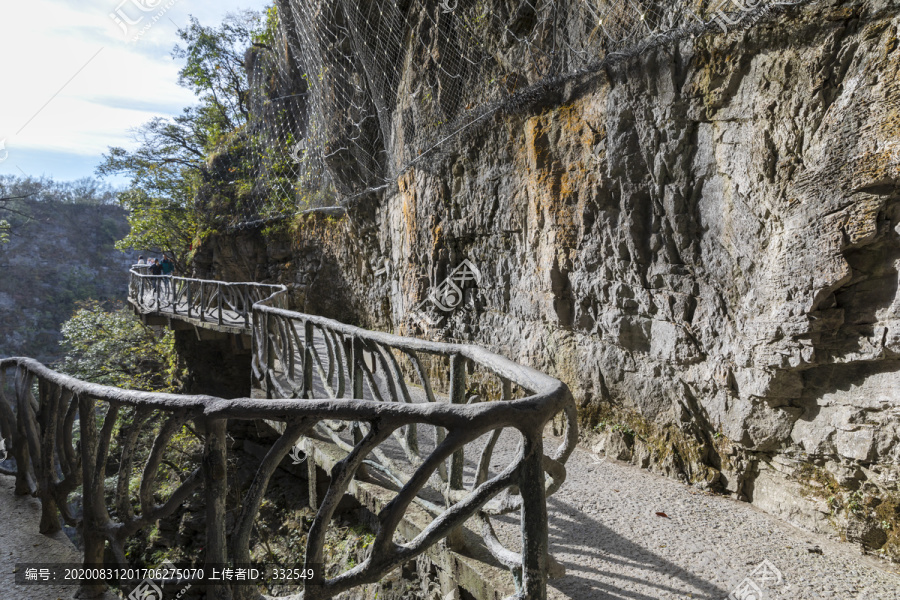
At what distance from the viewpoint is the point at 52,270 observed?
134 feet

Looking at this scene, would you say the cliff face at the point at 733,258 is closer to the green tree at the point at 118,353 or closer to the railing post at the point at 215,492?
the railing post at the point at 215,492

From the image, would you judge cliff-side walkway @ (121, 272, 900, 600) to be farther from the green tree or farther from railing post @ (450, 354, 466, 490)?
the green tree

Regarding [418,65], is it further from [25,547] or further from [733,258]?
[25,547]

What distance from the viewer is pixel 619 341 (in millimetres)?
4148

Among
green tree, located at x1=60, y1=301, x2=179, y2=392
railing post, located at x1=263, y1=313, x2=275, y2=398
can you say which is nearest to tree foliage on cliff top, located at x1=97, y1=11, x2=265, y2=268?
green tree, located at x1=60, y1=301, x2=179, y2=392

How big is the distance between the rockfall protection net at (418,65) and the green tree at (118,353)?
20.7ft

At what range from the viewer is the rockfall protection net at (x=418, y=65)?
3867mm

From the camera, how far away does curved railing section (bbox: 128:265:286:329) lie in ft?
31.1

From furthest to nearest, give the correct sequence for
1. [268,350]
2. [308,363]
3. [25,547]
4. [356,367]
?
[268,350] → [308,363] → [356,367] → [25,547]

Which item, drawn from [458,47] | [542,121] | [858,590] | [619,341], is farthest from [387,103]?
[858,590]

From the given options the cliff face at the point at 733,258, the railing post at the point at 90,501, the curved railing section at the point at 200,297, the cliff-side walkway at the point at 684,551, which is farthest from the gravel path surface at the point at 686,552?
the curved railing section at the point at 200,297

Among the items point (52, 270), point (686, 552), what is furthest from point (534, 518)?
point (52, 270)

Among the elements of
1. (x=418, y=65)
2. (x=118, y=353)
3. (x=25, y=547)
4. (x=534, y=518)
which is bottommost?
(x=118, y=353)

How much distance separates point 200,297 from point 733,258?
32.9ft
